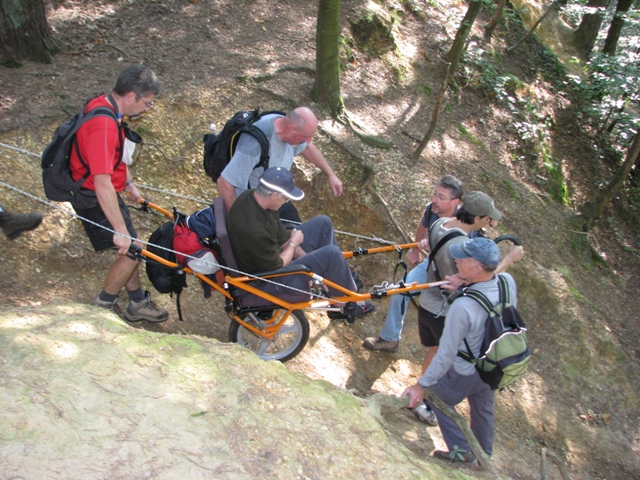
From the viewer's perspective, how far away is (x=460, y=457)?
12.0 ft

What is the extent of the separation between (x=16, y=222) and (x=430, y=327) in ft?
12.7

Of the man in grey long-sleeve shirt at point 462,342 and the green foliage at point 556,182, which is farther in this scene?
the green foliage at point 556,182

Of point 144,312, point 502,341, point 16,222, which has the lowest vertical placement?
point 144,312

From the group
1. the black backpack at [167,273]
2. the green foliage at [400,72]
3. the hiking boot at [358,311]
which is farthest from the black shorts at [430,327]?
the green foliage at [400,72]

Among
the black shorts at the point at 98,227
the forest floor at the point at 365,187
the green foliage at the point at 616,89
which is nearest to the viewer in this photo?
the black shorts at the point at 98,227

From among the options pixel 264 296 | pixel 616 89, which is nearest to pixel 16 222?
pixel 264 296

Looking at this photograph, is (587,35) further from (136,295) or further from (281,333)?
(136,295)

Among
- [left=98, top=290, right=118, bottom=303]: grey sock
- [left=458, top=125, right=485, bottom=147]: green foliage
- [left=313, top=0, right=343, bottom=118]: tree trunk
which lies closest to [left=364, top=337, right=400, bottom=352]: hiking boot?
[left=98, top=290, right=118, bottom=303]: grey sock

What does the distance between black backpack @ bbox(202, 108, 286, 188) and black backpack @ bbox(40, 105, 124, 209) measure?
109 centimetres

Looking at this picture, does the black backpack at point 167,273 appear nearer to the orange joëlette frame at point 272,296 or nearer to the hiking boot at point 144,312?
the orange joëlette frame at point 272,296

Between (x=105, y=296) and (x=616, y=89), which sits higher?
(x=616, y=89)

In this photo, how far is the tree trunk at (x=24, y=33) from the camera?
6555mm

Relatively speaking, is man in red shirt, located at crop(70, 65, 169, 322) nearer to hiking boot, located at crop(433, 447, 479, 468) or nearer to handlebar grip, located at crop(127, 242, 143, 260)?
handlebar grip, located at crop(127, 242, 143, 260)

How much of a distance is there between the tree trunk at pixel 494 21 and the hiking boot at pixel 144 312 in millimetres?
11968
